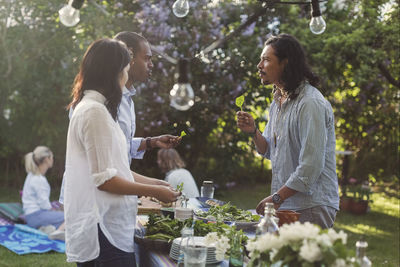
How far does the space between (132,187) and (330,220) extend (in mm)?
1042

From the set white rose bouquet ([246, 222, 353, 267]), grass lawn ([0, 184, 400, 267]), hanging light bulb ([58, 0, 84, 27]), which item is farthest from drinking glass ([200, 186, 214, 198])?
white rose bouquet ([246, 222, 353, 267])

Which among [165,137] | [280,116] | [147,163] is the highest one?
[280,116]

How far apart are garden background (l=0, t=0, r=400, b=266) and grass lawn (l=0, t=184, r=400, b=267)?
0.64 m

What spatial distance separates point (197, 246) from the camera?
5.46 ft

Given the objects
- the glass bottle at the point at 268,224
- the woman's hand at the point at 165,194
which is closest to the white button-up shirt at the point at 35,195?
the woman's hand at the point at 165,194

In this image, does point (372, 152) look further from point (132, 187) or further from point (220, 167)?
point (132, 187)

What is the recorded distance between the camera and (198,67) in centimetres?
683

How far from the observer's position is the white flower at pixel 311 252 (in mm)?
1172

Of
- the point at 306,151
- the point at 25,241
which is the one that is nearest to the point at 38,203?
the point at 25,241

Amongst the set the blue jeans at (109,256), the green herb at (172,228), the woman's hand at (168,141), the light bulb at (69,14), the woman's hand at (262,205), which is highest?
the light bulb at (69,14)

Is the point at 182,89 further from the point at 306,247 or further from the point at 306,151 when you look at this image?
the point at 306,151

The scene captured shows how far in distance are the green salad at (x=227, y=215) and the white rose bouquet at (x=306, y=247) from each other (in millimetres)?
978

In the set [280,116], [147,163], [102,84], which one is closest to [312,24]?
[280,116]

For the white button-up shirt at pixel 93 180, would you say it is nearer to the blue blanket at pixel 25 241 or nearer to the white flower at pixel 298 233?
the white flower at pixel 298 233
